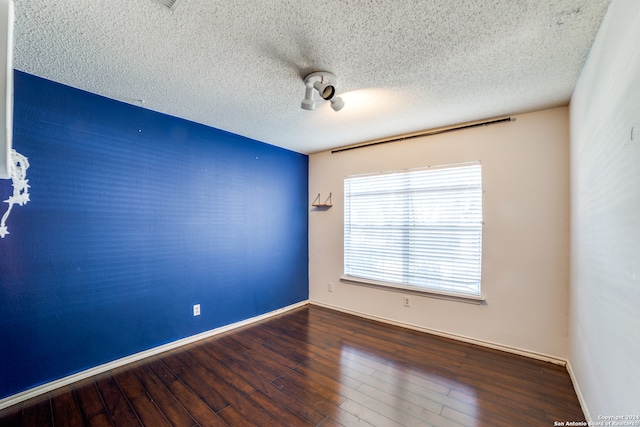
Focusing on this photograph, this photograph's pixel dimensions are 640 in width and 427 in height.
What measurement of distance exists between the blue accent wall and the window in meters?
1.36

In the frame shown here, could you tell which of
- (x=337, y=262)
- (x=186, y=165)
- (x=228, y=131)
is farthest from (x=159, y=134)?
(x=337, y=262)

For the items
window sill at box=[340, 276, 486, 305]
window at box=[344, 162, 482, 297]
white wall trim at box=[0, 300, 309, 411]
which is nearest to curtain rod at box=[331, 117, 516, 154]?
window at box=[344, 162, 482, 297]

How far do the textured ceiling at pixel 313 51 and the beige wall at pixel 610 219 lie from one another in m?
0.29

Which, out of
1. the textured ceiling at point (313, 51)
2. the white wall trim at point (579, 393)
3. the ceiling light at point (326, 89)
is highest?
the textured ceiling at point (313, 51)

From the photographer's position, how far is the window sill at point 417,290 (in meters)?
2.82

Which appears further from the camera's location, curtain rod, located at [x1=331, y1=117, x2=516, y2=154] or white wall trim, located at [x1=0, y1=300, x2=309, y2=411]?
curtain rod, located at [x1=331, y1=117, x2=516, y2=154]

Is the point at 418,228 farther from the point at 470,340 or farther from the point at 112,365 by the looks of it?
the point at 112,365

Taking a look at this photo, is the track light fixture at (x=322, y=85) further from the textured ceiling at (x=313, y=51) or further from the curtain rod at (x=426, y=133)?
the curtain rod at (x=426, y=133)

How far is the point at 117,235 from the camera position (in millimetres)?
2395

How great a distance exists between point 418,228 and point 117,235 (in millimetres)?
3137

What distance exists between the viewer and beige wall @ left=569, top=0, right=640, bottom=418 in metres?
1.08

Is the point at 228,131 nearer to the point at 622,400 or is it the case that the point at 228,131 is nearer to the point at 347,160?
the point at 347,160

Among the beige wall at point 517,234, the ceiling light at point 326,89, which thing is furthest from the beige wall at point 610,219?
the ceiling light at point 326,89

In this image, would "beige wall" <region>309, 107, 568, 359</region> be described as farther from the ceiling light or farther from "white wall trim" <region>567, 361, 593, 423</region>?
the ceiling light
